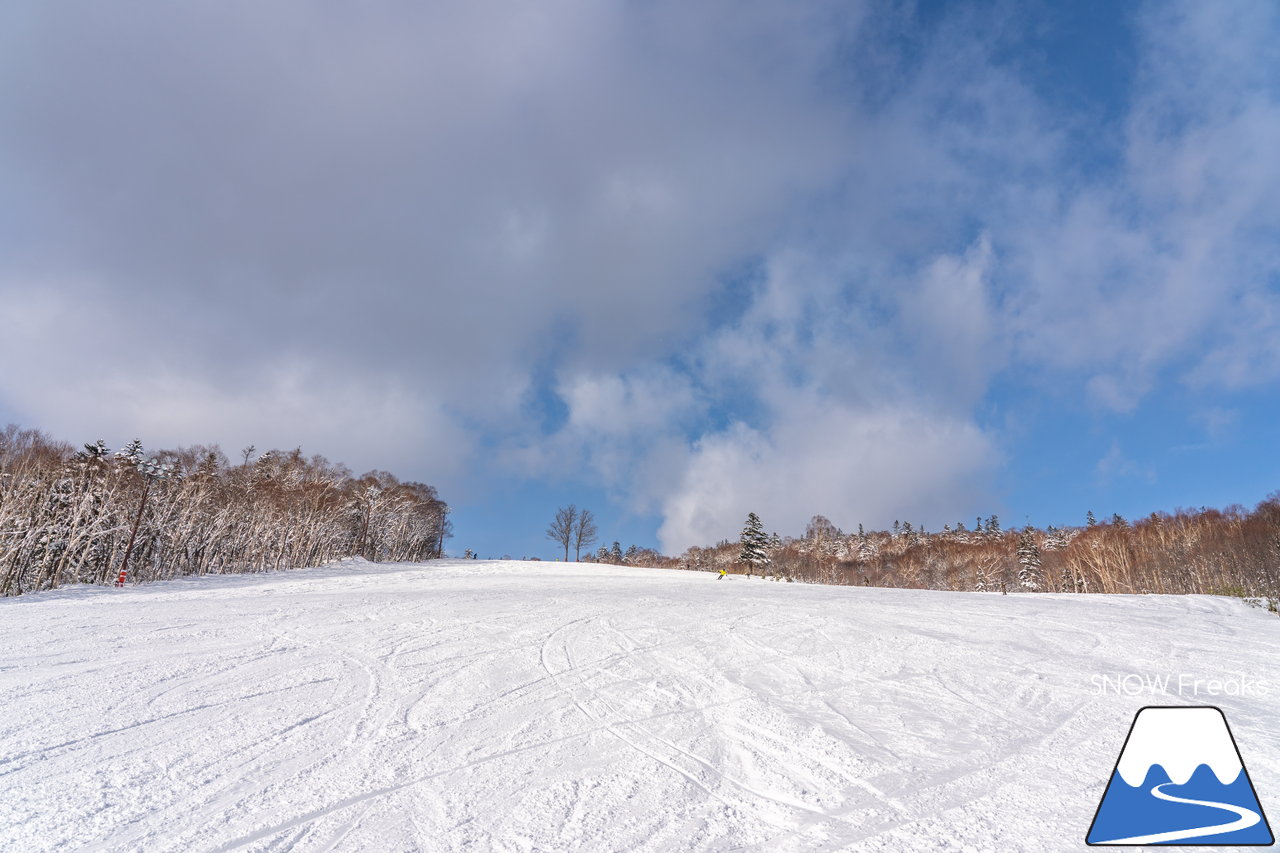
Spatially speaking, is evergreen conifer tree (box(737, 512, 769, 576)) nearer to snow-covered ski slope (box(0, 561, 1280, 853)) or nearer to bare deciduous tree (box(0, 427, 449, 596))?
bare deciduous tree (box(0, 427, 449, 596))

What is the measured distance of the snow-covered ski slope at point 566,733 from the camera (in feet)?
12.4

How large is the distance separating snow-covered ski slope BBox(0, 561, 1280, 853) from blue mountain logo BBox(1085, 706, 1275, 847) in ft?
0.88

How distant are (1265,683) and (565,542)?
75.9 meters

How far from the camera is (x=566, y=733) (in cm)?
552

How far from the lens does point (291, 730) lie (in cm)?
534

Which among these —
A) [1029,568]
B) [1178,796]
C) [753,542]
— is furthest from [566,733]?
[1029,568]

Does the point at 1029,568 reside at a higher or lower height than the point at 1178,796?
higher

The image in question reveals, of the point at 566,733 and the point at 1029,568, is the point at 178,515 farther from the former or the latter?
the point at 1029,568

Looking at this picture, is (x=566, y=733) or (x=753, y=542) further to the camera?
Answer: (x=753, y=542)

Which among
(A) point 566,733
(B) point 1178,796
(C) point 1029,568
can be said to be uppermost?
(C) point 1029,568

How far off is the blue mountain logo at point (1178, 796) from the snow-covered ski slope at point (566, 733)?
0.27m

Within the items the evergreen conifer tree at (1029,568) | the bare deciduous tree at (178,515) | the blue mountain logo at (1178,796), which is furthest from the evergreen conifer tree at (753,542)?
the blue mountain logo at (1178,796)

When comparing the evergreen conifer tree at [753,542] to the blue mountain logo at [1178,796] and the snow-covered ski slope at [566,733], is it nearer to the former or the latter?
the snow-covered ski slope at [566,733]

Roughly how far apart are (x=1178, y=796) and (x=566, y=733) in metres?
5.09
